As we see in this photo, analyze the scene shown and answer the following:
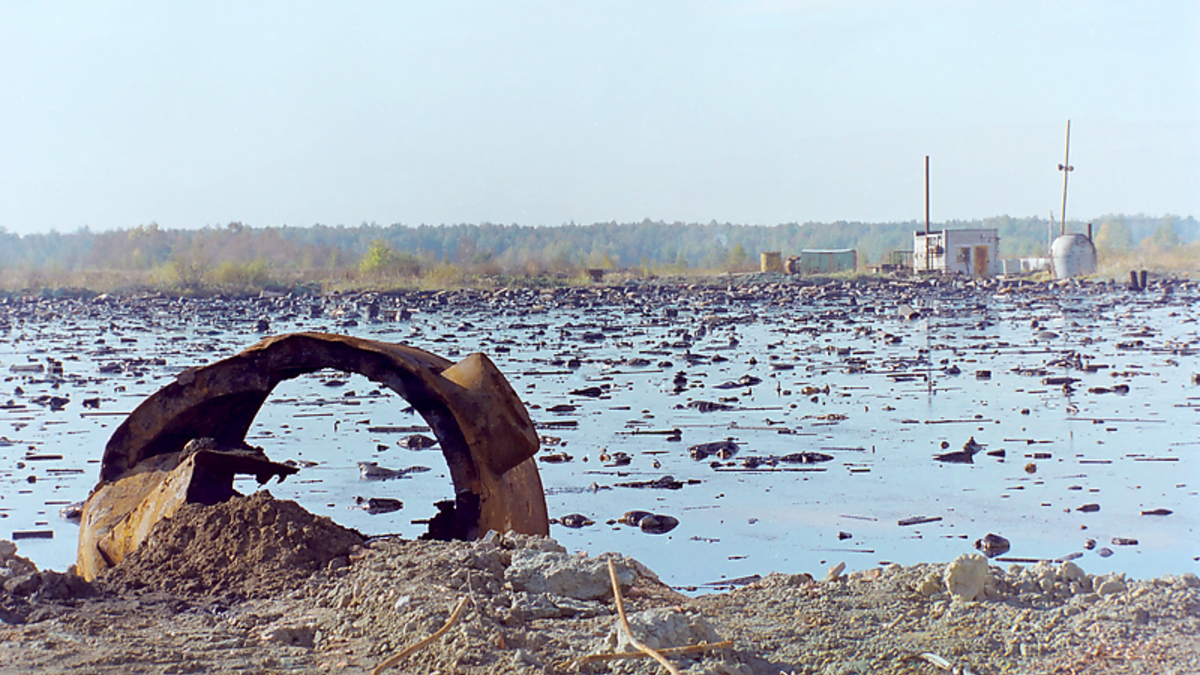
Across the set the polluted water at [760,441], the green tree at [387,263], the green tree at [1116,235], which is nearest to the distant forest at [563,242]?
the green tree at [1116,235]

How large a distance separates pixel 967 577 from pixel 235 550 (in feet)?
9.54

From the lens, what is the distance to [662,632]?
3.74 metres

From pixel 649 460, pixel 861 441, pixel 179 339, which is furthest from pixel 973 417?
pixel 179 339

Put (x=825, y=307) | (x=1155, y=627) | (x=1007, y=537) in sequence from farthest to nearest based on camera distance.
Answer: (x=825, y=307) < (x=1007, y=537) < (x=1155, y=627)

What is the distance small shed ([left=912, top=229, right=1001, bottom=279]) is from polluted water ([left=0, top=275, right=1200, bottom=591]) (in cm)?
3435

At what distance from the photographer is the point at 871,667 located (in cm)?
374

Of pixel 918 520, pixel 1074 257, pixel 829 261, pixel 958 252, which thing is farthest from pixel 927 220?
pixel 918 520

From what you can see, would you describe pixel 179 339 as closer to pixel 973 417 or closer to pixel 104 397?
pixel 104 397

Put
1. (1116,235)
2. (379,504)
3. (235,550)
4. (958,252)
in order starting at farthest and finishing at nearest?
1. (1116,235)
2. (958,252)
3. (379,504)
4. (235,550)

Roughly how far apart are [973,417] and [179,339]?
16.4 m

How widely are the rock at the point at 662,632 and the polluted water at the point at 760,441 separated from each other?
1.78 metres

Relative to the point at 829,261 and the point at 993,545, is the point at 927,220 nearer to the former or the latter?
the point at 829,261

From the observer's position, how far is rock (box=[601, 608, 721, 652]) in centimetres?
371

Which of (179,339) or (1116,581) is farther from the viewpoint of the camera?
(179,339)
